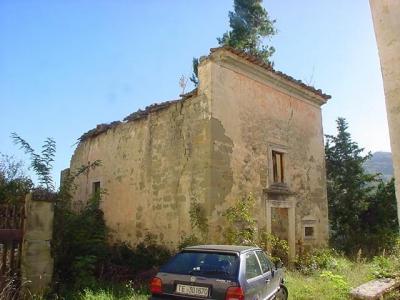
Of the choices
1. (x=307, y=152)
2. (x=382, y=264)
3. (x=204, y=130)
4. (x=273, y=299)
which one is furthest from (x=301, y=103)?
(x=273, y=299)

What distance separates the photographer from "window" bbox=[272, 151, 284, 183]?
39.0ft

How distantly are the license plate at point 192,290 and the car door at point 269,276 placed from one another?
4.37ft

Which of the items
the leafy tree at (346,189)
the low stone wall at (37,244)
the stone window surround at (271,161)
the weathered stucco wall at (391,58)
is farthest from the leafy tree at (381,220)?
the weathered stucco wall at (391,58)

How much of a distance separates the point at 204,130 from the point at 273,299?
5220 mm

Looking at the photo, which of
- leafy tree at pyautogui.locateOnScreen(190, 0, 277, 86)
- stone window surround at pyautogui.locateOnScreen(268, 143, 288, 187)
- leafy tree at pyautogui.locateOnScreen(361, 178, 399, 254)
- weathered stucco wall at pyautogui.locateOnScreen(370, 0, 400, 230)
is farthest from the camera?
leafy tree at pyautogui.locateOnScreen(190, 0, 277, 86)

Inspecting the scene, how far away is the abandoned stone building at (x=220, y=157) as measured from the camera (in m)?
10.0

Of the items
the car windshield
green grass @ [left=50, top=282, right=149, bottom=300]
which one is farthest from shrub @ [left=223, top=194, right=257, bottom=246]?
the car windshield

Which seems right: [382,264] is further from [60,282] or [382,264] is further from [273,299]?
[60,282]

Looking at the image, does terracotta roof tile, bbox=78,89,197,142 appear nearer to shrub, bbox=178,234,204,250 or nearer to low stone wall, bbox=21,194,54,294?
shrub, bbox=178,234,204,250

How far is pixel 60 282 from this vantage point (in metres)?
7.00

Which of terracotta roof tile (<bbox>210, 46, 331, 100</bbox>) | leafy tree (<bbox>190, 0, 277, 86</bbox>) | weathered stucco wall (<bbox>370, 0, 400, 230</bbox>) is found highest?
leafy tree (<bbox>190, 0, 277, 86</bbox>)

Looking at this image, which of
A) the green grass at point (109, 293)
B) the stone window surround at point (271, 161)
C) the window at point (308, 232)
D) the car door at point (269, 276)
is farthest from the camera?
the window at point (308, 232)

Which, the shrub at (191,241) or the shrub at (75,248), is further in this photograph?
the shrub at (191,241)

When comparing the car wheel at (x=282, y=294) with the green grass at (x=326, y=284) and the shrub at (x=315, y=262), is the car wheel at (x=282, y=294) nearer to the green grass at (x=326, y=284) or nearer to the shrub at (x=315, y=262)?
the green grass at (x=326, y=284)
